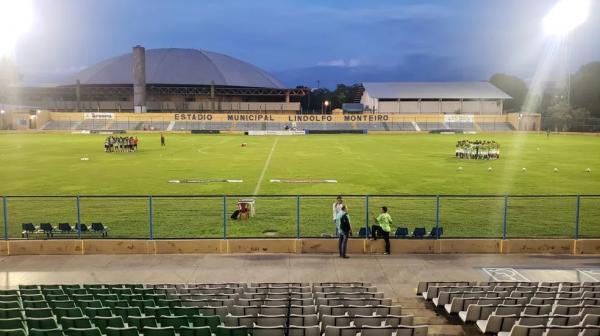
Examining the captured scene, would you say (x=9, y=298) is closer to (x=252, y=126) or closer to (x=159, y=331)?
(x=159, y=331)

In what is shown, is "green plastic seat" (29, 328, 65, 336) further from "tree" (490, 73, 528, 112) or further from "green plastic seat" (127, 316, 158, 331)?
"tree" (490, 73, 528, 112)

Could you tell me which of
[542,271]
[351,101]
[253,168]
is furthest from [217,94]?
[542,271]

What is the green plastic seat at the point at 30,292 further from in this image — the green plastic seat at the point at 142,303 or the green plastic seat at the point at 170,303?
the green plastic seat at the point at 170,303

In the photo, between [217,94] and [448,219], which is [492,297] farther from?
[217,94]

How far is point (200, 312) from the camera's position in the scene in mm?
8961

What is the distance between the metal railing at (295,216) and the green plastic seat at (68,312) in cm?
841

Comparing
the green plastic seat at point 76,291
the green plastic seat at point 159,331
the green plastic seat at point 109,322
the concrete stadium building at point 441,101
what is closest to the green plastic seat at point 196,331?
the green plastic seat at point 159,331

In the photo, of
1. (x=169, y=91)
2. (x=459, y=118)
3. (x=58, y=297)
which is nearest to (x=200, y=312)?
(x=58, y=297)

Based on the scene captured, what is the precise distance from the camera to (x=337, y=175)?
114 ft

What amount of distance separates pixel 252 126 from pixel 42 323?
91.3m

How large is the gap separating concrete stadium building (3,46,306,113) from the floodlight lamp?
70200mm

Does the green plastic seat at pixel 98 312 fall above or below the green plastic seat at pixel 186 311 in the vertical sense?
above

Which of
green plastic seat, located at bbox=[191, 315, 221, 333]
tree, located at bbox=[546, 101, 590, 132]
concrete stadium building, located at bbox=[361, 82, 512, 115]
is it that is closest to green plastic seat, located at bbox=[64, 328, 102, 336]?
green plastic seat, located at bbox=[191, 315, 221, 333]

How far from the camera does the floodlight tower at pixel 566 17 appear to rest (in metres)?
68.0
